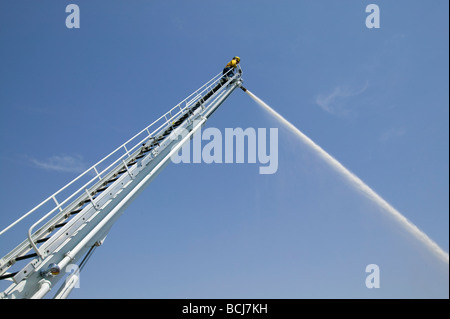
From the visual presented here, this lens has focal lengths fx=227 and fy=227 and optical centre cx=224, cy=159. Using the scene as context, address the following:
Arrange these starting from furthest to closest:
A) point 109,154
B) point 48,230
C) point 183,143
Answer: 1. point 183,143
2. point 109,154
3. point 48,230

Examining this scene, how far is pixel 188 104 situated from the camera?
9266mm

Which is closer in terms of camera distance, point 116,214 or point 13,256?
point 13,256

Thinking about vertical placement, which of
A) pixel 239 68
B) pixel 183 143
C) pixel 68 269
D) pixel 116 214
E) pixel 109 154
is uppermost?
pixel 239 68

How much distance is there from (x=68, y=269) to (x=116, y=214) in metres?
1.42

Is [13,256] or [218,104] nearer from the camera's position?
[13,256]

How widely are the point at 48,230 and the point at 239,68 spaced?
10.7 m

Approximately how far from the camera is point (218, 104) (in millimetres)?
9969
